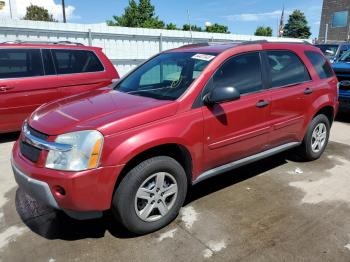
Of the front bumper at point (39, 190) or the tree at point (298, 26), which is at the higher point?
the tree at point (298, 26)

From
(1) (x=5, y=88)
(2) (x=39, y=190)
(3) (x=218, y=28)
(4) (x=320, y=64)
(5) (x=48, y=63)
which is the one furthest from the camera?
(3) (x=218, y=28)

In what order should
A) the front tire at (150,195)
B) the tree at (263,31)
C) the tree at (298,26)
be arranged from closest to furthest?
the front tire at (150,195), the tree at (298,26), the tree at (263,31)

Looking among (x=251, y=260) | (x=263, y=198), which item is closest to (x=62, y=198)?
(x=251, y=260)

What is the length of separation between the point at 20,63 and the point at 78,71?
1.05 metres

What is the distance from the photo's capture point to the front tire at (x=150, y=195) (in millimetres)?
2807

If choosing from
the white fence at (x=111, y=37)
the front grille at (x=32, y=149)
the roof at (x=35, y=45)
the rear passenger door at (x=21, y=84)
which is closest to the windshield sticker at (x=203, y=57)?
the front grille at (x=32, y=149)

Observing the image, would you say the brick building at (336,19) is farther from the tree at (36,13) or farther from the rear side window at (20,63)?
the rear side window at (20,63)

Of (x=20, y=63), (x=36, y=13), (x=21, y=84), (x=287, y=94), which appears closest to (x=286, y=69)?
(x=287, y=94)

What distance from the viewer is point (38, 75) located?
6004 millimetres

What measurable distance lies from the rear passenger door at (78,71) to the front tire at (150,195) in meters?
3.53

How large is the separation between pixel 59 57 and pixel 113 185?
4.38 metres

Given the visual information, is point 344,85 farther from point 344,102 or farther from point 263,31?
point 263,31

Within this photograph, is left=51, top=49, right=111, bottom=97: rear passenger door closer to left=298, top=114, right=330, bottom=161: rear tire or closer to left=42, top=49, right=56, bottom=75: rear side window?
left=42, top=49, right=56, bottom=75: rear side window

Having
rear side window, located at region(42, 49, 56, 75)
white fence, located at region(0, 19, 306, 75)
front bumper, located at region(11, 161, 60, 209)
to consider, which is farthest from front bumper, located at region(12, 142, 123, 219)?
white fence, located at region(0, 19, 306, 75)
